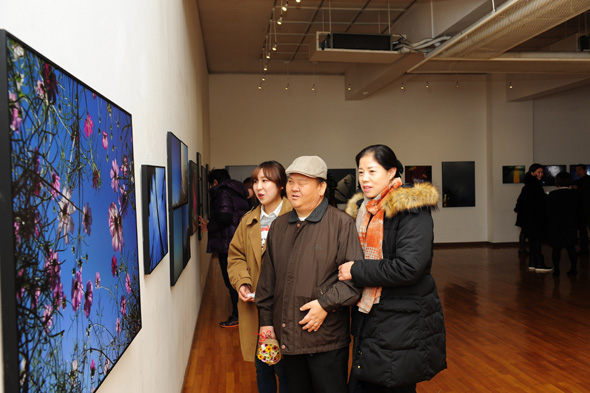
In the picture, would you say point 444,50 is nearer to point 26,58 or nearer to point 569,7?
point 569,7

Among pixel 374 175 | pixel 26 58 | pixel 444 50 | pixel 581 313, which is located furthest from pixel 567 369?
pixel 26 58

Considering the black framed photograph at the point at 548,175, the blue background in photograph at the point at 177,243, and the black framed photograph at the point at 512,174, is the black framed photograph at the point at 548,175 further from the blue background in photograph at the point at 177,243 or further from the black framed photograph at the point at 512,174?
the blue background in photograph at the point at 177,243

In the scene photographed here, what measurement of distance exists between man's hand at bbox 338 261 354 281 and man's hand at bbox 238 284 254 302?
27.1 inches

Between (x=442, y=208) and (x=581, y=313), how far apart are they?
7.28 meters

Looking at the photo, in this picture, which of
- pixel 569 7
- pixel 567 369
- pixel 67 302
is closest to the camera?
pixel 67 302

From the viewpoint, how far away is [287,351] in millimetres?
2627

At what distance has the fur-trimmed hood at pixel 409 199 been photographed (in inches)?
102

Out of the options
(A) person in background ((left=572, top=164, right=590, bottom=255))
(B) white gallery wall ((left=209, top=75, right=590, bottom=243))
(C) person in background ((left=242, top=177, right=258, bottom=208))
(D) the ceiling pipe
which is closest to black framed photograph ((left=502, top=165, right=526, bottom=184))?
(B) white gallery wall ((left=209, top=75, right=590, bottom=243))

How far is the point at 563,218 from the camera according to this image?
28.9 ft

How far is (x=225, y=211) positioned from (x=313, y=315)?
3.63 metres

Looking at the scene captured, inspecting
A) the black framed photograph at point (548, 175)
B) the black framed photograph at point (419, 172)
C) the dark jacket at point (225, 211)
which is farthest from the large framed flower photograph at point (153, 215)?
the black framed photograph at point (548, 175)

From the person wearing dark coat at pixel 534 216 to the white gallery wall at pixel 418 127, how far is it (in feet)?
10.8

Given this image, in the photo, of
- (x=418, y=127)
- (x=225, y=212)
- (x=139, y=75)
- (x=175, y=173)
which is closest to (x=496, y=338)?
(x=225, y=212)

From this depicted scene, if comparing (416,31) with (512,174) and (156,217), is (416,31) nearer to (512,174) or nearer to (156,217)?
(512,174)
